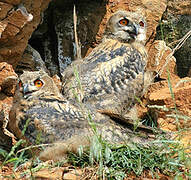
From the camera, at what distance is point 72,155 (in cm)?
360

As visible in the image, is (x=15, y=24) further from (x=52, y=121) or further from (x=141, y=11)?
(x=141, y=11)

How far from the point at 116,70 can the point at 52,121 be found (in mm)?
1617

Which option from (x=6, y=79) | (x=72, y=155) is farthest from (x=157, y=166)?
(x=6, y=79)

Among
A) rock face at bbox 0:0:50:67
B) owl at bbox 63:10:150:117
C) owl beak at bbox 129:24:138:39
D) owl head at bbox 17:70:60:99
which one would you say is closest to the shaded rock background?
owl at bbox 63:10:150:117

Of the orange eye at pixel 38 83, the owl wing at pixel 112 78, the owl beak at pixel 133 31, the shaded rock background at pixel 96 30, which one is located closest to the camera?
the orange eye at pixel 38 83

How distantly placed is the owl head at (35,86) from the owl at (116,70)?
0.35 meters

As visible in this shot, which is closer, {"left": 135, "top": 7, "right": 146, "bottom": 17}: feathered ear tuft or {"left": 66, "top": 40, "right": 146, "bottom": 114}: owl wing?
{"left": 66, "top": 40, "right": 146, "bottom": 114}: owl wing

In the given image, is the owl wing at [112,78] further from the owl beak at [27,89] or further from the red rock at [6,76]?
the red rock at [6,76]

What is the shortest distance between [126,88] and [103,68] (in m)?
0.43

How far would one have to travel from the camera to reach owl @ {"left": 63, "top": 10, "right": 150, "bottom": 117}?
502 centimetres

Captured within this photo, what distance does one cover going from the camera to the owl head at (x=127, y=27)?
5926mm

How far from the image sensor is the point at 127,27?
602 centimetres

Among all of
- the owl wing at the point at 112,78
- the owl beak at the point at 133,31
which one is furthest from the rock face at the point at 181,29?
the owl wing at the point at 112,78

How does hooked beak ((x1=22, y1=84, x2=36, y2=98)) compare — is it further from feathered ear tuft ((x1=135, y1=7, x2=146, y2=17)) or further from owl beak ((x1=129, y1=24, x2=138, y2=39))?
feathered ear tuft ((x1=135, y1=7, x2=146, y2=17))
